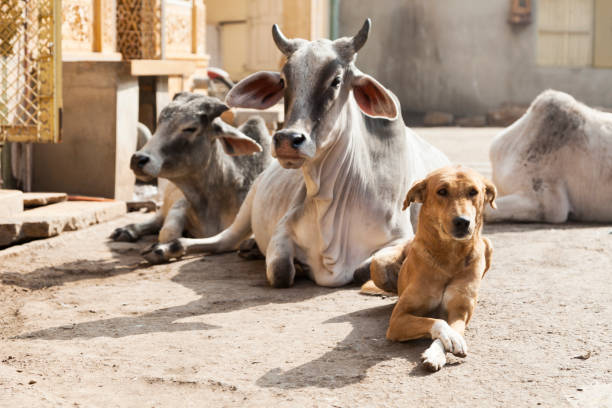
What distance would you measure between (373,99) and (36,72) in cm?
288

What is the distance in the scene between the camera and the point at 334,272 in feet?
16.7

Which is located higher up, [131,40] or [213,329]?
[131,40]

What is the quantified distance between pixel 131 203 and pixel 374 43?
12.6m

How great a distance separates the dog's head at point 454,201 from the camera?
12.2 ft

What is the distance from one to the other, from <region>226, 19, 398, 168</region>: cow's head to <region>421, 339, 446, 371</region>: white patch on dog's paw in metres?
1.34

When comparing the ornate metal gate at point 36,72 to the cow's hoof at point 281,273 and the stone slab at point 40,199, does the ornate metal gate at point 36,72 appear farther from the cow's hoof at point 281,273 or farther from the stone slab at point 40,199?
the cow's hoof at point 281,273

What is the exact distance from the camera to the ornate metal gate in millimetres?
6781

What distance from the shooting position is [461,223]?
3709 mm

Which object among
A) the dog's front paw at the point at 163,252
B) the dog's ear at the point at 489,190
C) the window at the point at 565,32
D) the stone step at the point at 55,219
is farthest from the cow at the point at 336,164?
the window at the point at 565,32

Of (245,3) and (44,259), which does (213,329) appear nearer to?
(44,259)

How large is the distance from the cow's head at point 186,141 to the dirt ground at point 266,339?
0.60m

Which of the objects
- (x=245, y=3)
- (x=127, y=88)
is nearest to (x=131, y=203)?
(x=127, y=88)

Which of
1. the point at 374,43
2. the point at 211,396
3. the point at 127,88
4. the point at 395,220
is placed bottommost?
the point at 211,396

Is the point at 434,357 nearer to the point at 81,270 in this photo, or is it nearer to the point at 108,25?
the point at 81,270
